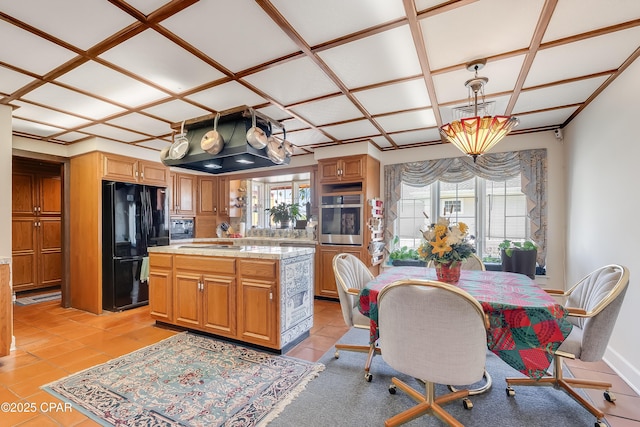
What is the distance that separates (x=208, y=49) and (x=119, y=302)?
12.5 ft

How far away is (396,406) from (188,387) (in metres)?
1.51

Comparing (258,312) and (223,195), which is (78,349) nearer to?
(258,312)

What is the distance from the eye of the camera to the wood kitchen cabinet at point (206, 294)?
9.80 ft

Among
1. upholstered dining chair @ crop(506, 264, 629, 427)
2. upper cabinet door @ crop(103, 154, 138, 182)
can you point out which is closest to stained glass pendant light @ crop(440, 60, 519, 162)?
upholstered dining chair @ crop(506, 264, 629, 427)

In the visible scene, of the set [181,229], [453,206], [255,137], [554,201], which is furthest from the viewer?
[181,229]

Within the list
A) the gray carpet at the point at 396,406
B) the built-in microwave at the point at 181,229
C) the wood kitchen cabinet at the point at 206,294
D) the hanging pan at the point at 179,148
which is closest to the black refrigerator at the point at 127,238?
the built-in microwave at the point at 181,229

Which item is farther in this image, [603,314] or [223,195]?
[223,195]

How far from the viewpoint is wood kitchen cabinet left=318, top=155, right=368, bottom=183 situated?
15.0 feet

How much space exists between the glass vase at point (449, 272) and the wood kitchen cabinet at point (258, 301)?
1417mm

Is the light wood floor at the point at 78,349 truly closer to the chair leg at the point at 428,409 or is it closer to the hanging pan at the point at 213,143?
the chair leg at the point at 428,409

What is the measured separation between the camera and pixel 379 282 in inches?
94.7

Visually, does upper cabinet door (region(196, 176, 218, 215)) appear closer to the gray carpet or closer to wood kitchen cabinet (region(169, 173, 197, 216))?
wood kitchen cabinet (region(169, 173, 197, 216))

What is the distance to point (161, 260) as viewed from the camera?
11.5 feet

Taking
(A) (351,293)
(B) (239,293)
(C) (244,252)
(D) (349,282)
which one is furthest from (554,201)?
(B) (239,293)
